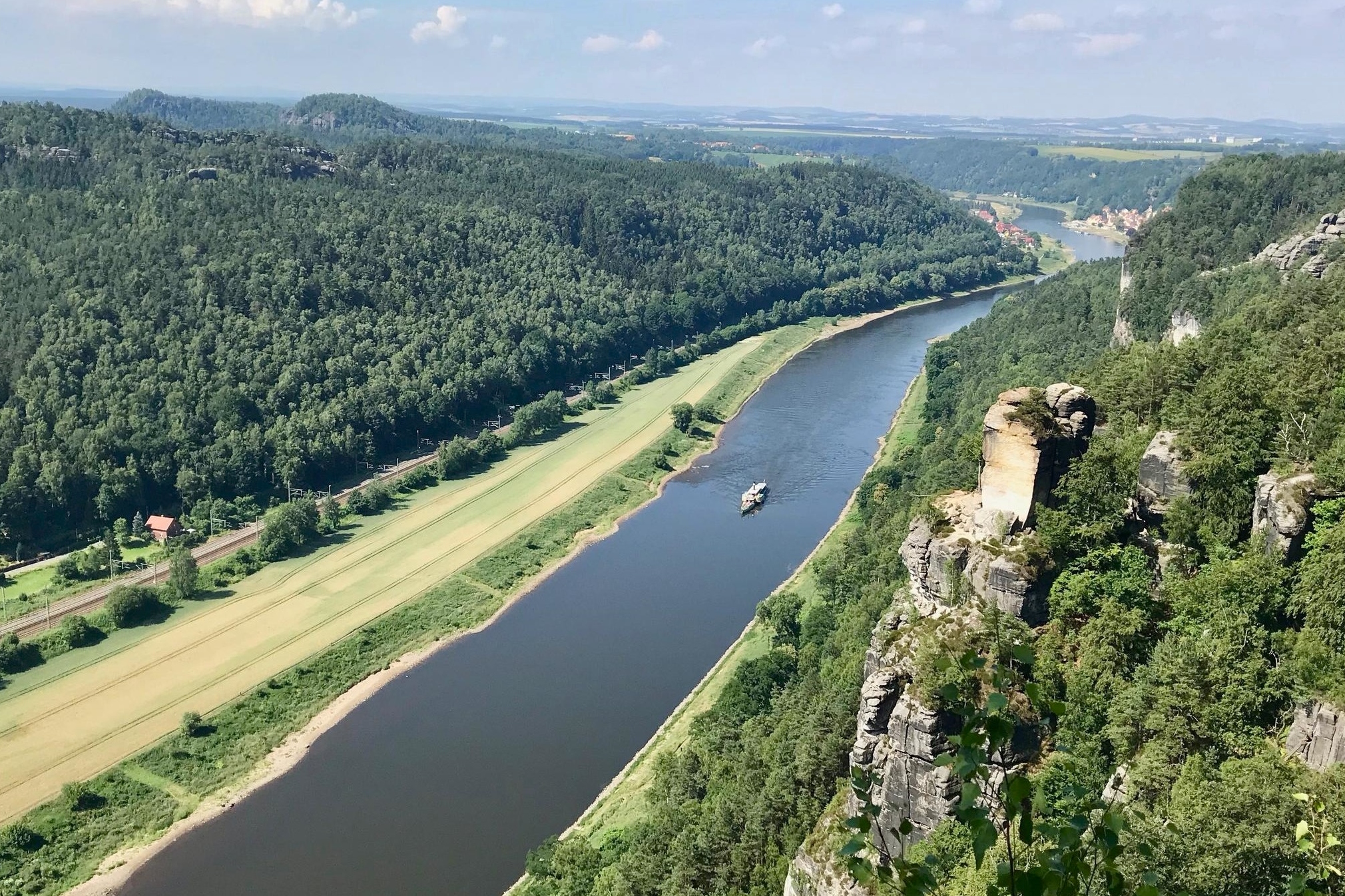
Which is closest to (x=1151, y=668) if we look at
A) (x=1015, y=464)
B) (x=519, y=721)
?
(x=1015, y=464)

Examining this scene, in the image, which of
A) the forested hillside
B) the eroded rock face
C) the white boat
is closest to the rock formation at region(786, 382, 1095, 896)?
the eroded rock face

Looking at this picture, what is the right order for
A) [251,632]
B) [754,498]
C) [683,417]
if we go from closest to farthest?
[251,632]
[754,498]
[683,417]

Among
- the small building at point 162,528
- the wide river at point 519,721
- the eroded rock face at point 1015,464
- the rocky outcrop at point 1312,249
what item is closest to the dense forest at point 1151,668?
the eroded rock face at point 1015,464

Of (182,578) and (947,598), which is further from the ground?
(947,598)

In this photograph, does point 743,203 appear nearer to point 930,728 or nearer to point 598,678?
point 598,678

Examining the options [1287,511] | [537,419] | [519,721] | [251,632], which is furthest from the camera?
[537,419]

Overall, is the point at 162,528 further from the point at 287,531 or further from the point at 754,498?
the point at 754,498

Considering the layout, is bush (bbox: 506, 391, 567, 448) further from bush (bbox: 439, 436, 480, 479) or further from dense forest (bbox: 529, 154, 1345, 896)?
dense forest (bbox: 529, 154, 1345, 896)
